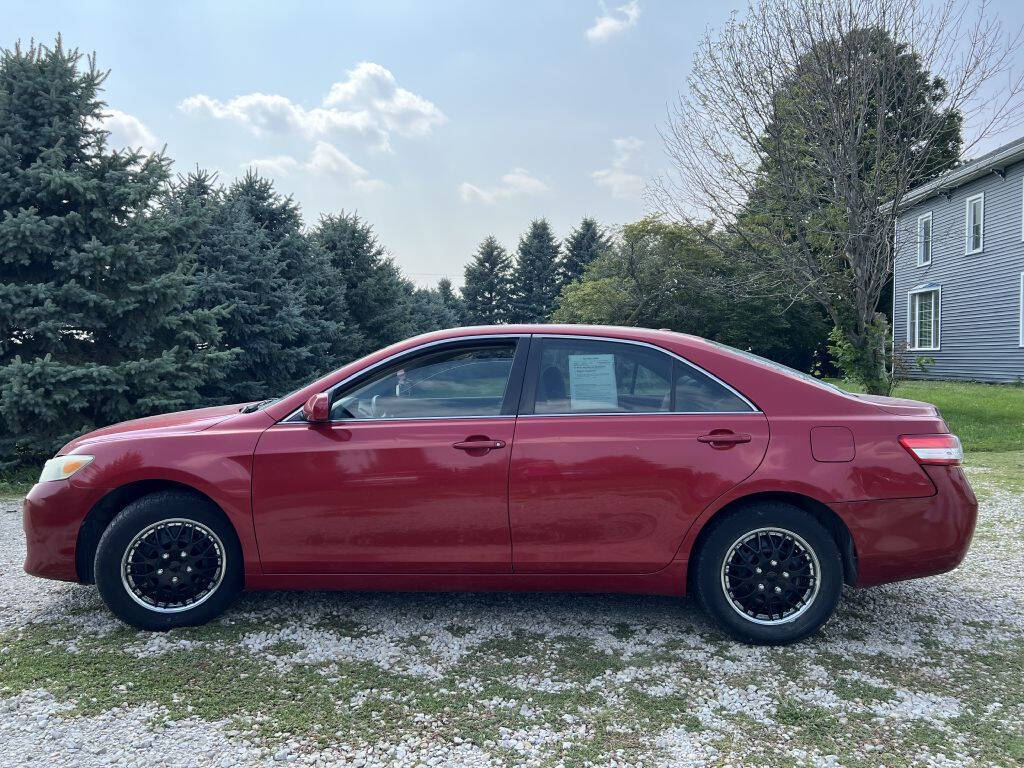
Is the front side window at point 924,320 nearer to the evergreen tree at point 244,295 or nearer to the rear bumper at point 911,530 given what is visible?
the evergreen tree at point 244,295

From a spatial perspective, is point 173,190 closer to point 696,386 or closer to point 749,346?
point 696,386

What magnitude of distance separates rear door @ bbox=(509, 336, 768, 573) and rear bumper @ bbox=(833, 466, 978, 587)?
62cm

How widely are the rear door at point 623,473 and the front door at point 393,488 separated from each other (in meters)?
0.14

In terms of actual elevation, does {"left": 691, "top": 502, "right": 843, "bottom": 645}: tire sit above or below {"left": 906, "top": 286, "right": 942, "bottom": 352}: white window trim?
below

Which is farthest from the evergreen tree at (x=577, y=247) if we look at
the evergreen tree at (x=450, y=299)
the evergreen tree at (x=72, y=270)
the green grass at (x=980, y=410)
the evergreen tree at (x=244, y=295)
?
the evergreen tree at (x=72, y=270)

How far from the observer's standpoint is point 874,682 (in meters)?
3.03

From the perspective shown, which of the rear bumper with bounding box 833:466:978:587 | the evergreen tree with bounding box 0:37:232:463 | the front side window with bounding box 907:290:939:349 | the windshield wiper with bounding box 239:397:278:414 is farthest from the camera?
the front side window with bounding box 907:290:939:349

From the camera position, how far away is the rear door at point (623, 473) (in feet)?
10.9

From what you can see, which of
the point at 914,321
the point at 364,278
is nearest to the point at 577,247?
the point at 914,321

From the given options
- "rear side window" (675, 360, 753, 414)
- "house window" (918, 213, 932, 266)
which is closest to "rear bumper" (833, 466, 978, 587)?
"rear side window" (675, 360, 753, 414)

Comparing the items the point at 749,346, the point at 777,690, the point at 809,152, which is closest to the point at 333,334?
the point at 809,152

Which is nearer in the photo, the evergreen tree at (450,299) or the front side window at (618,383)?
the front side window at (618,383)

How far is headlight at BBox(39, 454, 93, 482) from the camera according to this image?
3.56m

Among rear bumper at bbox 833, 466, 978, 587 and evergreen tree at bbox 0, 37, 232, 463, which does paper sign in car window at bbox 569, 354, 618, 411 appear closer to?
rear bumper at bbox 833, 466, 978, 587
